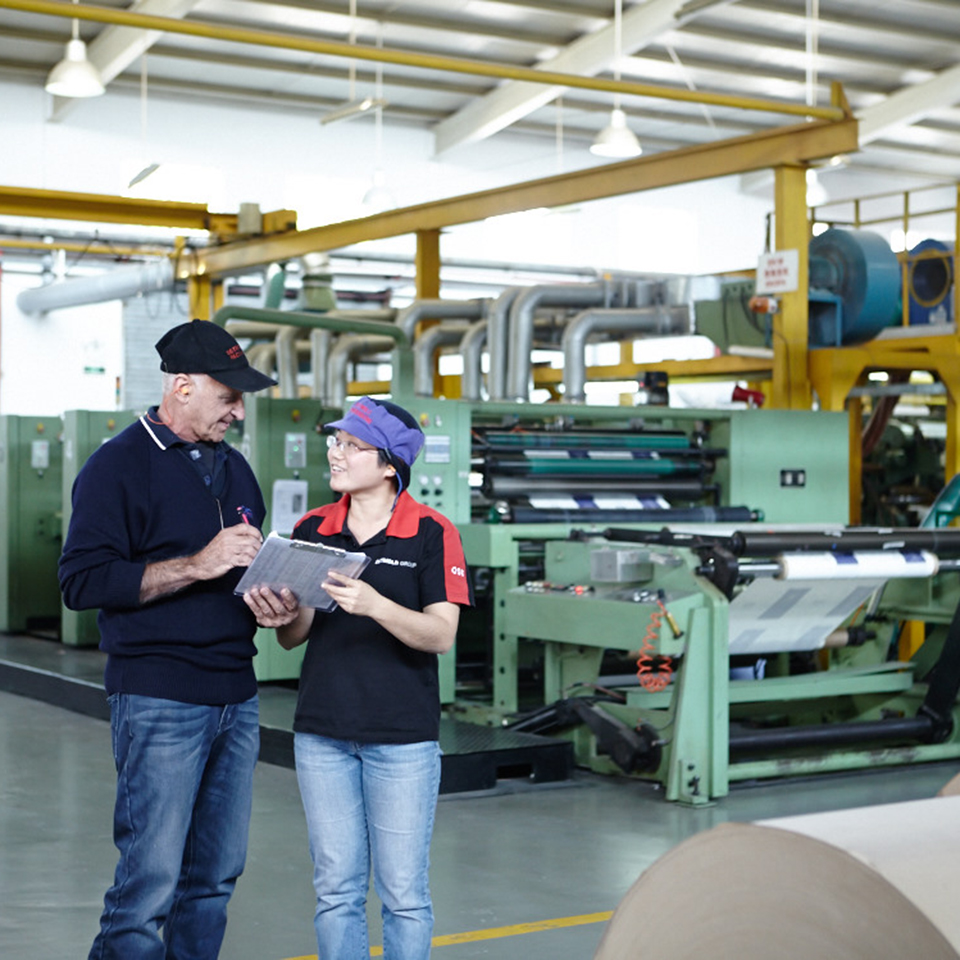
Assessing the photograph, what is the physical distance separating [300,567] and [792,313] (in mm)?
6002

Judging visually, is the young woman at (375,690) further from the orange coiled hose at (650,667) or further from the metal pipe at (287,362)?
the metal pipe at (287,362)

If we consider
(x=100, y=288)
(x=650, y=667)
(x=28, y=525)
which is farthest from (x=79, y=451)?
(x=100, y=288)

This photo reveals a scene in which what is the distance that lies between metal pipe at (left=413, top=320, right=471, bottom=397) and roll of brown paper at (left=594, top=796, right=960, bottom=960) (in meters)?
8.79

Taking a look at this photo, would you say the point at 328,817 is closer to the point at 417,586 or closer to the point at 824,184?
the point at 417,586

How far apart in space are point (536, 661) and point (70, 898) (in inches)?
145

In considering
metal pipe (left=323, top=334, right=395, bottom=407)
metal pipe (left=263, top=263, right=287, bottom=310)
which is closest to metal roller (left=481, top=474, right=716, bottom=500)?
metal pipe (left=323, top=334, right=395, bottom=407)

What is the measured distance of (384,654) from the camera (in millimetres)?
2734

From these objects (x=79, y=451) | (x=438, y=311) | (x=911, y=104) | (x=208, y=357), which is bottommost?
(x=79, y=451)

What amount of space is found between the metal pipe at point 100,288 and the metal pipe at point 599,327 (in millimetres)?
4991

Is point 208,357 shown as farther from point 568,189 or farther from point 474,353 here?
point 474,353

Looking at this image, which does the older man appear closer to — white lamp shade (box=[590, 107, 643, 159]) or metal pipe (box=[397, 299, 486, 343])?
metal pipe (box=[397, 299, 486, 343])

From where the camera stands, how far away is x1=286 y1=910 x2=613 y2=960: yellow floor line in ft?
12.4

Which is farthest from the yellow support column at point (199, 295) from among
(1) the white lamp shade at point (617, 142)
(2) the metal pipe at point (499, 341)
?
(1) the white lamp shade at point (617, 142)

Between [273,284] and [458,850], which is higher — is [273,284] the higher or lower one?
the higher one
